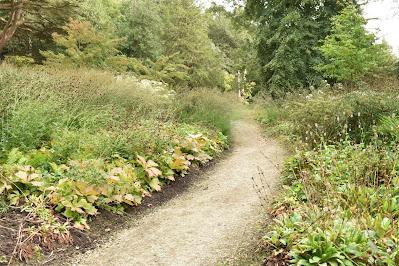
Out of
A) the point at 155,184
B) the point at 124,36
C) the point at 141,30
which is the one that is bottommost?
the point at 155,184

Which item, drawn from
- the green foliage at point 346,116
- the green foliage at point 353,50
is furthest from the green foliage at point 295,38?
the green foliage at point 346,116

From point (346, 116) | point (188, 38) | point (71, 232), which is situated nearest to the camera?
point (71, 232)

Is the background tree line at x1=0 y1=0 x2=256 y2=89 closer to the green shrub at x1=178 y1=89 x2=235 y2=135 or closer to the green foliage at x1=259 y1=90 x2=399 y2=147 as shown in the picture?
the green shrub at x1=178 y1=89 x2=235 y2=135

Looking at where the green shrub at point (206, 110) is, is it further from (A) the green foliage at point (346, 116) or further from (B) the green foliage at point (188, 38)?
(B) the green foliage at point (188, 38)

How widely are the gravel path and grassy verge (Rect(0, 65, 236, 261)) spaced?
1.34 ft

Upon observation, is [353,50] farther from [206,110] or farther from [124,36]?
[124,36]

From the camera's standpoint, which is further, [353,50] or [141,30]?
[141,30]

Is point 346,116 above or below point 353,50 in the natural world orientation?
below

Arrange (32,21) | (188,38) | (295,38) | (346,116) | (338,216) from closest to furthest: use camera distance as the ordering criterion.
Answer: (338,216), (346,116), (295,38), (32,21), (188,38)

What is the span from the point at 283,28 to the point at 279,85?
2.56 metres

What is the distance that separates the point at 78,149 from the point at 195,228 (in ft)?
6.93

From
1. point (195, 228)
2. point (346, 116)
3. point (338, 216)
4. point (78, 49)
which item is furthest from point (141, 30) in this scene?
point (338, 216)

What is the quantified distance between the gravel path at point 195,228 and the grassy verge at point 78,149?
0.41 m

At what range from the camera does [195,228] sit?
13.6 ft
